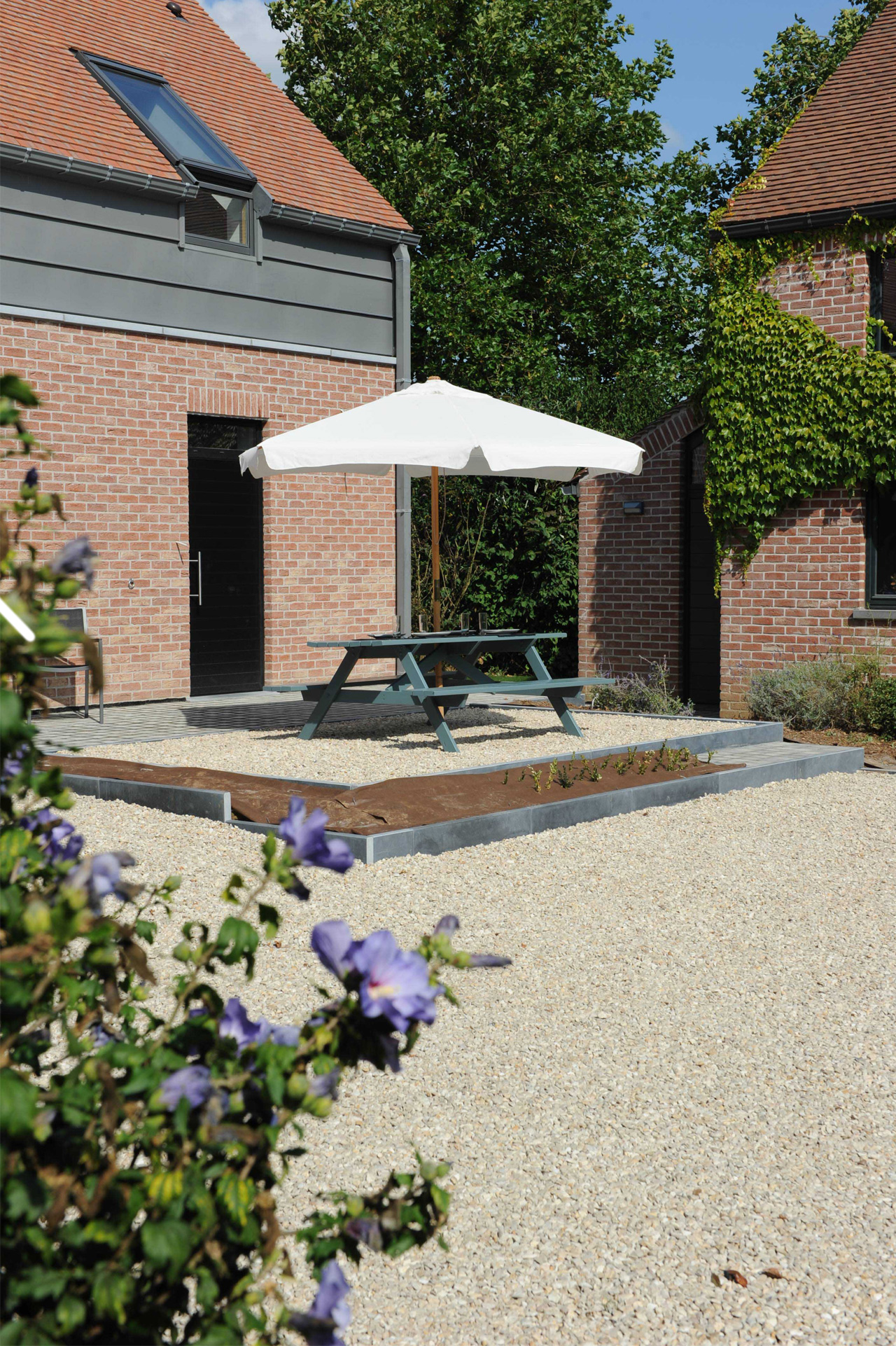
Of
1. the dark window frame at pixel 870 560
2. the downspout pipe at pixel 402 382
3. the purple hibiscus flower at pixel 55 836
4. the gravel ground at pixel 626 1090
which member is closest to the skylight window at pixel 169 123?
the downspout pipe at pixel 402 382

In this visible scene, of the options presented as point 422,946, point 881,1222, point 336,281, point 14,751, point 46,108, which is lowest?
point 881,1222

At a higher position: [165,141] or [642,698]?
[165,141]

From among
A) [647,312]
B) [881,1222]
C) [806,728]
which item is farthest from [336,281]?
[881,1222]

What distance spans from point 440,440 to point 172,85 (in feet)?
26.3

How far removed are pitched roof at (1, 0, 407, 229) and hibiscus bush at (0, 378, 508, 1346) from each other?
11156mm

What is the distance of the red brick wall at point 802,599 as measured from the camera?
11.7m

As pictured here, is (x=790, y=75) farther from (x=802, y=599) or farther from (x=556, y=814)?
(x=556, y=814)

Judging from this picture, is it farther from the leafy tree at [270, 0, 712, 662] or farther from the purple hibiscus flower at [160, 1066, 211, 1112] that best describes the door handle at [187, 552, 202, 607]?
the purple hibiscus flower at [160, 1066, 211, 1112]

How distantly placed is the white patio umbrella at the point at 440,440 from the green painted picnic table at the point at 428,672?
119cm

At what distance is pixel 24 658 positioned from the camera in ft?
4.20

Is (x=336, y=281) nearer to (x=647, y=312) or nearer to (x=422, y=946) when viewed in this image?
(x=647, y=312)

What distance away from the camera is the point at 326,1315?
1.32 meters

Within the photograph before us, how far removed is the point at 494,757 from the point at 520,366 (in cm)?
1511

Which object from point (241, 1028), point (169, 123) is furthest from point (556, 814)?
point (169, 123)
